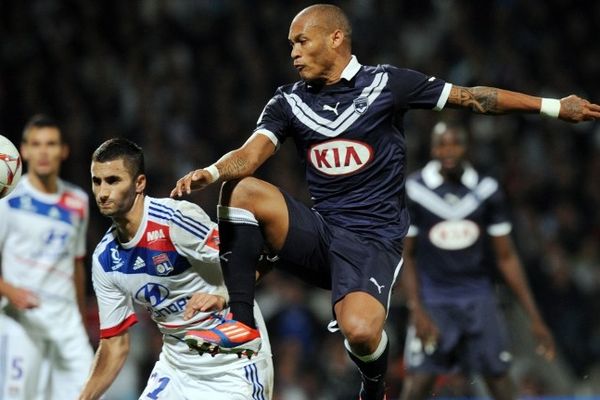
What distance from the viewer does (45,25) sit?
11867 millimetres

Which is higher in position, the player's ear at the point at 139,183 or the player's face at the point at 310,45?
the player's face at the point at 310,45

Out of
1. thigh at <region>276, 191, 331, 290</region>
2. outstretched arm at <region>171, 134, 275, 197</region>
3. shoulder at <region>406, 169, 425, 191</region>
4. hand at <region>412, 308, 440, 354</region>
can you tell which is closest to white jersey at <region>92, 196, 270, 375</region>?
outstretched arm at <region>171, 134, 275, 197</region>

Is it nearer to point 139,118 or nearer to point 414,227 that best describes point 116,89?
point 139,118

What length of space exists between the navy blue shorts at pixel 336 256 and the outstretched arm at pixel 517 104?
0.79m

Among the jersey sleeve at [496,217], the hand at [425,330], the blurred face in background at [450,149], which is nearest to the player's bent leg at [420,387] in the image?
the hand at [425,330]

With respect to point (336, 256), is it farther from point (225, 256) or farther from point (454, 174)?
point (454, 174)

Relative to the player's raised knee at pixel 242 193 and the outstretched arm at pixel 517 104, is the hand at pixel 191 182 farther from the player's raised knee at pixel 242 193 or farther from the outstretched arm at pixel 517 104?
the outstretched arm at pixel 517 104

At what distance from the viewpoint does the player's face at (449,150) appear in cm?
759

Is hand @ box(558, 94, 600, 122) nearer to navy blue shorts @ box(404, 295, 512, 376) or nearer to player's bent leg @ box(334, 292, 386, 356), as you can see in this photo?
player's bent leg @ box(334, 292, 386, 356)

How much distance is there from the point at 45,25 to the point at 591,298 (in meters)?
6.27

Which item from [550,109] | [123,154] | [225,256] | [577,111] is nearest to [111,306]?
[225,256]

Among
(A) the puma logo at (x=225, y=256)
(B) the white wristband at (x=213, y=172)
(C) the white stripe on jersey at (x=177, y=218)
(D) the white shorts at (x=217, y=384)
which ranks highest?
(B) the white wristband at (x=213, y=172)

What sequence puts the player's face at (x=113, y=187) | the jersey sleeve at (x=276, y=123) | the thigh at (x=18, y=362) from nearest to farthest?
the player's face at (x=113, y=187) → the jersey sleeve at (x=276, y=123) → the thigh at (x=18, y=362)

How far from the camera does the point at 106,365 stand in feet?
16.6
